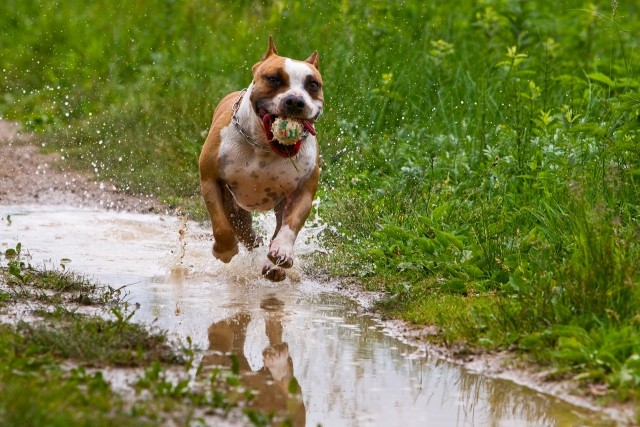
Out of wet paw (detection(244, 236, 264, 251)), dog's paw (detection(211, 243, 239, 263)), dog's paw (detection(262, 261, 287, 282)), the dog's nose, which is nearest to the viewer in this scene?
the dog's nose

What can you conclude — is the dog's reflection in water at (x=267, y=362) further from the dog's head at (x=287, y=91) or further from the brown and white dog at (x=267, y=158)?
the dog's head at (x=287, y=91)

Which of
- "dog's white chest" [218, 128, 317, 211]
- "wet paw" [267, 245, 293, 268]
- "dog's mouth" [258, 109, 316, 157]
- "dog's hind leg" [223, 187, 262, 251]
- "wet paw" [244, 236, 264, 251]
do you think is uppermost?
"dog's mouth" [258, 109, 316, 157]

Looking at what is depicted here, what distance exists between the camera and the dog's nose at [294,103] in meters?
6.19

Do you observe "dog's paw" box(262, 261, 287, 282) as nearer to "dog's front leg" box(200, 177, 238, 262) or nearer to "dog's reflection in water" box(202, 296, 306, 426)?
"dog's front leg" box(200, 177, 238, 262)

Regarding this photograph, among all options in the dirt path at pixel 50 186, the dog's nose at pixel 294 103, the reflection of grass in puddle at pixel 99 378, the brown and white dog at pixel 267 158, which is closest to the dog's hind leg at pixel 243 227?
the brown and white dog at pixel 267 158

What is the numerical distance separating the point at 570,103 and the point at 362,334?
13.6 ft

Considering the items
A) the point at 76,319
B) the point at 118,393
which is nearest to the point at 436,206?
the point at 76,319

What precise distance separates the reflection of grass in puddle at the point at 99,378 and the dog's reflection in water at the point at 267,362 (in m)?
0.10

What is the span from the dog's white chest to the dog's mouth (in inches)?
2.8

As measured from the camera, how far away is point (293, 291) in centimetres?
663

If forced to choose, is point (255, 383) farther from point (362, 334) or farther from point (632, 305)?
point (632, 305)

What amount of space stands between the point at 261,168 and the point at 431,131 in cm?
309

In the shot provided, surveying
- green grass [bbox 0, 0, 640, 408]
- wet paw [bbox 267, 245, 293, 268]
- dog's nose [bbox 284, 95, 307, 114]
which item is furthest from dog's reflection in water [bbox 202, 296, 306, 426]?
dog's nose [bbox 284, 95, 307, 114]

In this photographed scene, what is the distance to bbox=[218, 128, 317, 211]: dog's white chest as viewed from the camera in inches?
260
